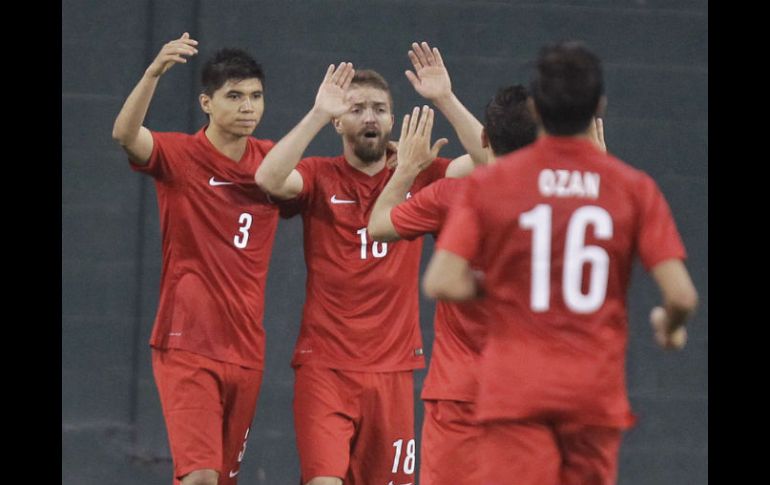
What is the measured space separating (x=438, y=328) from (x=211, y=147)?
1476mm

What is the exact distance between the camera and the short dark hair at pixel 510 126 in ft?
17.9

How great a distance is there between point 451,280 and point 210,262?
2.30 m

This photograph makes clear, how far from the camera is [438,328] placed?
19.9 ft

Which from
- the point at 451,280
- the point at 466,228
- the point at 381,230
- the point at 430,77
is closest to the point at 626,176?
the point at 466,228

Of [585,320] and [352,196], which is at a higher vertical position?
[352,196]

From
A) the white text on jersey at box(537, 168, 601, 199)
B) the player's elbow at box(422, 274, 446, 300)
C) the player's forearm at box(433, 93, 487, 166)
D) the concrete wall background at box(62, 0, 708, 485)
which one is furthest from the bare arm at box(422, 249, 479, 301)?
the concrete wall background at box(62, 0, 708, 485)

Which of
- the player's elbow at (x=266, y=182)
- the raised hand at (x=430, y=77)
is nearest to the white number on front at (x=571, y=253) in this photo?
the raised hand at (x=430, y=77)

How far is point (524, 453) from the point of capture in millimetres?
4578

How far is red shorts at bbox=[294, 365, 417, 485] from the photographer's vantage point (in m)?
6.50

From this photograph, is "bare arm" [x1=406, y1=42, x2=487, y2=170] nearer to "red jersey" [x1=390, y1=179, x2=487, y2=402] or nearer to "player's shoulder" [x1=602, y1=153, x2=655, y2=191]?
"red jersey" [x1=390, y1=179, x2=487, y2=402]

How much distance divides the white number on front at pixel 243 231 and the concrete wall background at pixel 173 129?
174cm

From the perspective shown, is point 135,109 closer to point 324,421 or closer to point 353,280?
point 353,280
